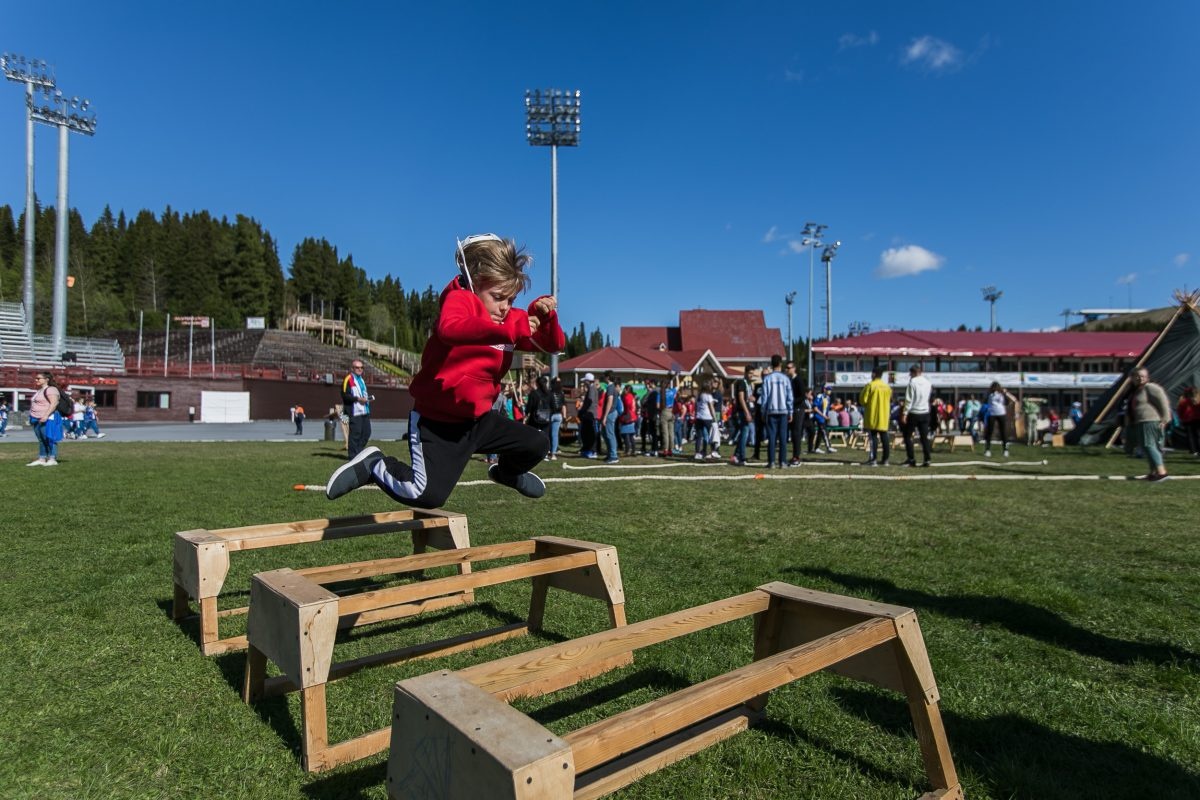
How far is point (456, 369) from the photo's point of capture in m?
3.75

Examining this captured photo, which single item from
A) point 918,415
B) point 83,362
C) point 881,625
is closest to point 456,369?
point 881,625

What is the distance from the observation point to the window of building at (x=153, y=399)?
47.8 meters

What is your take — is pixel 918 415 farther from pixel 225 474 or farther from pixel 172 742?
pixel 172 742

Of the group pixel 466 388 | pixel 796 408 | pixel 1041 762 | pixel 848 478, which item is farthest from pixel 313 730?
pixel 796 408

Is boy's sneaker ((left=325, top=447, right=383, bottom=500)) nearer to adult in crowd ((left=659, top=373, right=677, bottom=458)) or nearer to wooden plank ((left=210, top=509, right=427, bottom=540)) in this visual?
wooden plank ((left=210, top=509, right=427, bottom=540))

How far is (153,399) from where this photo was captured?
→ 4841cm

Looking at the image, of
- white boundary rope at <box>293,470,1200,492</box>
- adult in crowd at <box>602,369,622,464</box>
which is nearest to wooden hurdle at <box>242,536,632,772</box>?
white boundary rope at <box>293,470,1200,492</box>

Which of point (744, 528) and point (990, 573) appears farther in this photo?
point (744, 528)

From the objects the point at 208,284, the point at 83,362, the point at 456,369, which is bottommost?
the point at 456,369

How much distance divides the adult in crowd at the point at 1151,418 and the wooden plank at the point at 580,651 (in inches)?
478

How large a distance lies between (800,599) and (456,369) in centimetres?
205

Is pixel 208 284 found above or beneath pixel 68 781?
above

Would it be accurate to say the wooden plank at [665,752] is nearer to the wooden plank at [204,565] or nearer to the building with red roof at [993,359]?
the wooden plank at [204,565]

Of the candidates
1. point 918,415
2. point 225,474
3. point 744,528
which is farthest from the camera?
point 918,415
